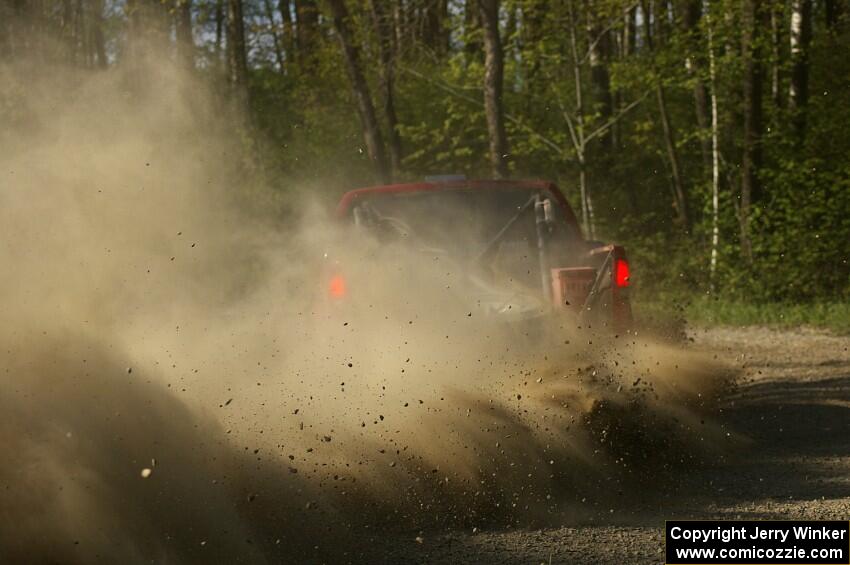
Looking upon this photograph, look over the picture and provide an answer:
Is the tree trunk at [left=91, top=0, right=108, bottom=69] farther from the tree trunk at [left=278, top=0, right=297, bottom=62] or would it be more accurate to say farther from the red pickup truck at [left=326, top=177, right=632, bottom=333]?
the red pickup truck at [left=326, top=177, right=632, bottom=333]

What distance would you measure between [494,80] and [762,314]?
5941 mm

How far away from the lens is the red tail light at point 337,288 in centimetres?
782

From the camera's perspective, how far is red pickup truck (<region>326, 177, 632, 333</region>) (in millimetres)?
7855

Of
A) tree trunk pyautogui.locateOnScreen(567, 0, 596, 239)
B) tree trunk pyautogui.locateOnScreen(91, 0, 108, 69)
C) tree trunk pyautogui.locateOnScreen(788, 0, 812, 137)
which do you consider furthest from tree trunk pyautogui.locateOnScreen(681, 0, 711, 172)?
tree trunk pyautogui.locateOnScreen(91, 0, 108, 69)

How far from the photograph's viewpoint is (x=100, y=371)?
5.86m

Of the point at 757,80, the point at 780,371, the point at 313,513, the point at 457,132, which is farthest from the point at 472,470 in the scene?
the point at 457,132

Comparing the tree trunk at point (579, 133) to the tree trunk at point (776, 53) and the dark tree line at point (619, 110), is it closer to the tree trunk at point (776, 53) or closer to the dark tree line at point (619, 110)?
the dark tree line at point (619, 110)

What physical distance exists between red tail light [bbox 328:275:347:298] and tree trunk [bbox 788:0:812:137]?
1468 centimetres

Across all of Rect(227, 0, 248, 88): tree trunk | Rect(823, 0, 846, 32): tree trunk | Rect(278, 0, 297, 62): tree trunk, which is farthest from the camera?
Rect(278, 0, 297, 62): tree trunk

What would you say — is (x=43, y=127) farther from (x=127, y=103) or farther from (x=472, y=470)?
(x=472, y=470)

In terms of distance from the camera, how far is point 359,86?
23.7 metres

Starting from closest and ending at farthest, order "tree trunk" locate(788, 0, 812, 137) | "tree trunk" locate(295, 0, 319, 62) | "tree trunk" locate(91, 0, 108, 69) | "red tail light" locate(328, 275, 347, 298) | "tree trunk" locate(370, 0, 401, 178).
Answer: "red tail light" locate(328, 275, 347, 298) → "tree trunk" locate(370, 0, 401, 178) → "tree trunk" locate(788, 0, 812, 137) → "tree trunk" locate(295, 0, 319, 62) → "tree trunk" locate(91, 0, 108, 69)

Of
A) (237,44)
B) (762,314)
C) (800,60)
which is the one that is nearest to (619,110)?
(800,60)

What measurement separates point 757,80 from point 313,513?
623 inches
